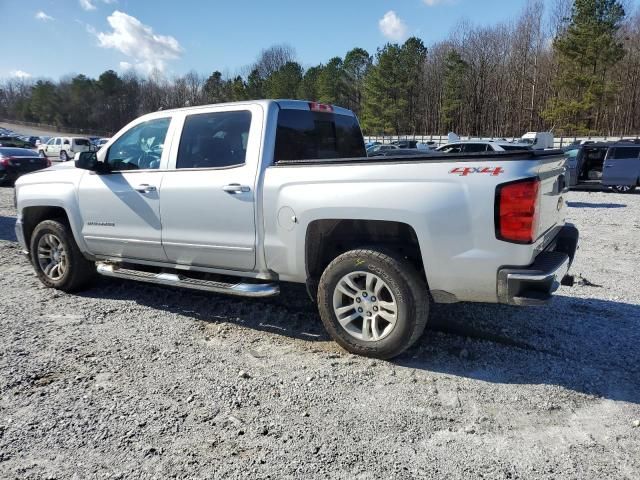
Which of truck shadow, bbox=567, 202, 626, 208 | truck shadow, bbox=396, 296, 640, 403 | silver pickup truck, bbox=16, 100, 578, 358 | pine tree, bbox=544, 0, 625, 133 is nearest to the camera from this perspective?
silver pickup truck, bbox=16, 100, 578, 358

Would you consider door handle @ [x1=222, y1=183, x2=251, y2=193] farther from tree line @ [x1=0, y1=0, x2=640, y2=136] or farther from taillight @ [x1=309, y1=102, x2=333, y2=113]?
tree line @ [x1=0, y1=0, x2=640, y2=136]

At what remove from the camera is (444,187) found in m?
3.19

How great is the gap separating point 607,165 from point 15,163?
2105 cm

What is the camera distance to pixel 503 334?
4.14m

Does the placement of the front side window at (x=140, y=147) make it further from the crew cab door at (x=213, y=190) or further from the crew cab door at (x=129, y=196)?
the crew cab door at (x=213, y=190)

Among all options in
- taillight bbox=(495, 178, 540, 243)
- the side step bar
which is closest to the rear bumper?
taillight bbox=(495, 178, 540, 243)

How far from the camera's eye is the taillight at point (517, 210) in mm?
3025

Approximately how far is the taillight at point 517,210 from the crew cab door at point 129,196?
10.0 feet

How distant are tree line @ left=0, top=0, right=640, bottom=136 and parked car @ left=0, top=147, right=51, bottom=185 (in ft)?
129

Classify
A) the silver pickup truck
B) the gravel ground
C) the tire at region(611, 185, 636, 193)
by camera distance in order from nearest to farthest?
the gravel ground, the silver pickup truck, the tire at region(611, 185, 636, 193)

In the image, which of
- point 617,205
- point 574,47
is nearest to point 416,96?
point 574,47

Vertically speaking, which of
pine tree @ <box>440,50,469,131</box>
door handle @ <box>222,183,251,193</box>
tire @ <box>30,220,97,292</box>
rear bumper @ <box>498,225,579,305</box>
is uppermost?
pine tree @ <box>440,50,469,131</box>

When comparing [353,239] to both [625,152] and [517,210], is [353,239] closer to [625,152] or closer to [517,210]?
[517,210]

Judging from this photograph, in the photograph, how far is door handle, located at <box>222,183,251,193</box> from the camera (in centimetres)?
395
